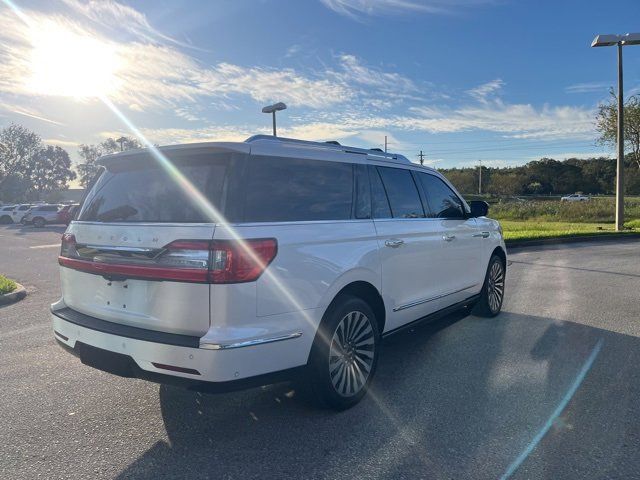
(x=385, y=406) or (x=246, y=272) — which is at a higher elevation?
(x=246, y=272)

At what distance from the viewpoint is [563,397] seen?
3857 mm

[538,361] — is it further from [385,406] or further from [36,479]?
[36,479]

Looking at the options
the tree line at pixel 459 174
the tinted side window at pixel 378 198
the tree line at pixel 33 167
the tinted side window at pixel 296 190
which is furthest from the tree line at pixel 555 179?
the tinted side window at pixel 296 190

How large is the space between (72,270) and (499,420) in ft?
10.5

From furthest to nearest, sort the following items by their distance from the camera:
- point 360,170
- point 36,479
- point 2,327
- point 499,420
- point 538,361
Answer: point 2,327 → point 538,361 → point 360,170 → point 499,420 → point 36,479

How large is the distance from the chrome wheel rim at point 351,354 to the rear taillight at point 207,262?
2.96 ft

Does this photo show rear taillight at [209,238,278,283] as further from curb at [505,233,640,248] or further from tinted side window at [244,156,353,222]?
curb at [505,233,640,248]

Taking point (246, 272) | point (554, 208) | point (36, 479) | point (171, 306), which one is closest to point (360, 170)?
point (246, 272)

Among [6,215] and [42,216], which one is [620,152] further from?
[6,215]

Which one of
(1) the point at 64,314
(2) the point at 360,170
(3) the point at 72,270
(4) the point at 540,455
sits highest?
(2) the point at 360,170

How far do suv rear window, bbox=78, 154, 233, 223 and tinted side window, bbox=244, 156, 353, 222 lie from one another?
0.20m

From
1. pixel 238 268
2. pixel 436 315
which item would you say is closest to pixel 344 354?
pixel 238 268

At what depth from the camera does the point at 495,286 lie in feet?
21.1

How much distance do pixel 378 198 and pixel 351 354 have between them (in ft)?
4.37
